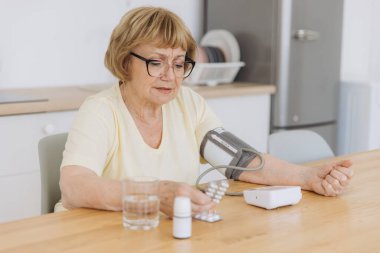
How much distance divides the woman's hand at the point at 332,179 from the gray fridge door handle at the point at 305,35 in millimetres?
1841

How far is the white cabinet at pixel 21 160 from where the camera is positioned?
2.67 meters

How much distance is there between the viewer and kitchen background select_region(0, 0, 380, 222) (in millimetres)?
2734

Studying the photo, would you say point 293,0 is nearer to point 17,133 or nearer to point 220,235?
point 17,133

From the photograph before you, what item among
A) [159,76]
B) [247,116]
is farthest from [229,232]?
[247,116]

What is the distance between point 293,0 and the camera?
3.53 m

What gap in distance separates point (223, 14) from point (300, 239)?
254 centimetres

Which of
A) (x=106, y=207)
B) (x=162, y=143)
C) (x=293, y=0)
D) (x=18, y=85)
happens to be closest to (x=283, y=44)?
(x=293, y=0)

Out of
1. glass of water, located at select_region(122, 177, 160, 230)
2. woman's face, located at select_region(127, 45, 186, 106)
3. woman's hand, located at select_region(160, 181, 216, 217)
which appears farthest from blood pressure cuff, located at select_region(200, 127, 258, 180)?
glass of water, located at select_region(122, 177, 160, 230)

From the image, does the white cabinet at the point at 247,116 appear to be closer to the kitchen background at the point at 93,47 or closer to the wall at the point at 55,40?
the kitchen background at the point at 93,47

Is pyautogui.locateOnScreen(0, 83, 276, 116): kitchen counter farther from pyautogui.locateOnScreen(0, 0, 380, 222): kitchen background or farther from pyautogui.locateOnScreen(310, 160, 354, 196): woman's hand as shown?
pyautogui.locateOnScreen(310, 160, 354, 196): woman's hand

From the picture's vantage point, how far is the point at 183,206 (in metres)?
1.36

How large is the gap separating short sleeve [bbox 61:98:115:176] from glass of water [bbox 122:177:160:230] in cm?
27

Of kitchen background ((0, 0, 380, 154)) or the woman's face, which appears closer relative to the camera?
the woman's face

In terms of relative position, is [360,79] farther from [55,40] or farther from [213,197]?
[213,197]
